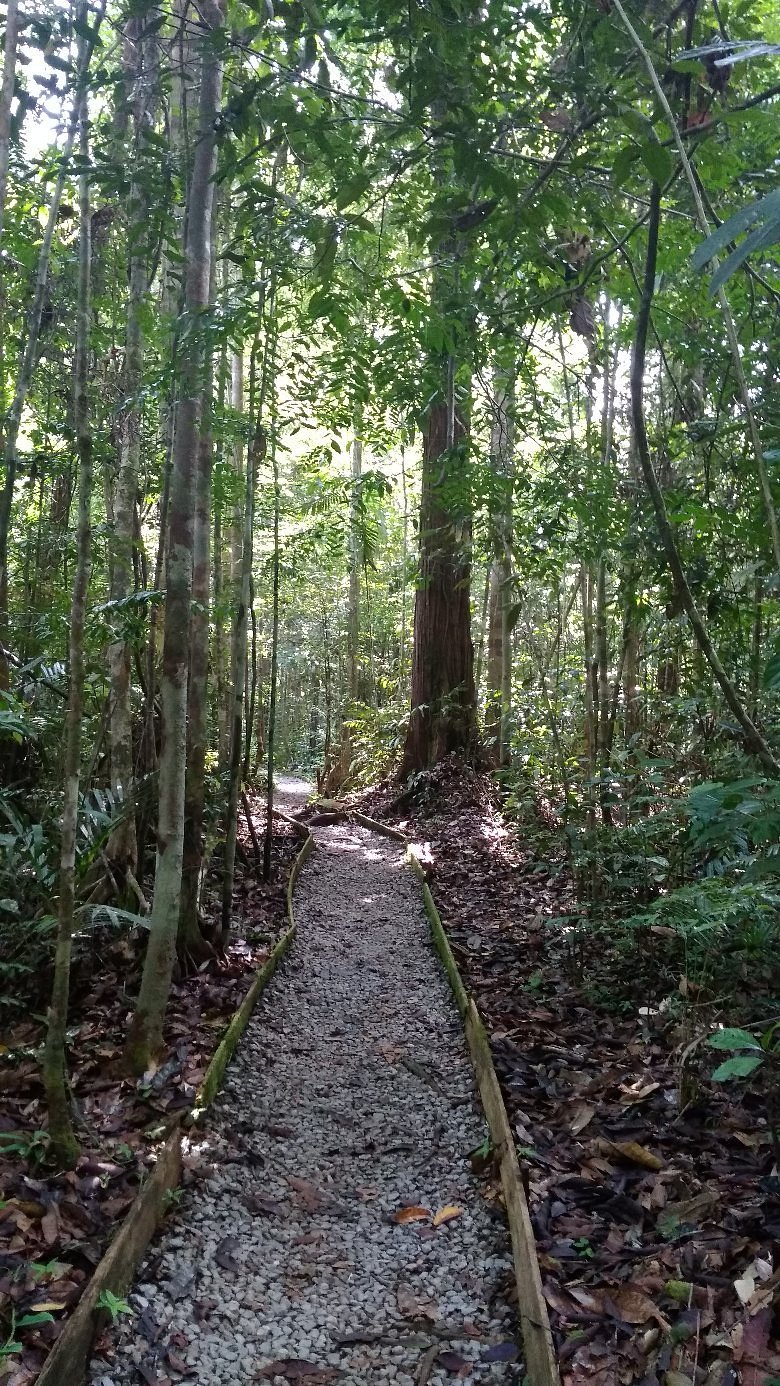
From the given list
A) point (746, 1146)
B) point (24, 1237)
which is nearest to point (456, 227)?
point (746, 1146)

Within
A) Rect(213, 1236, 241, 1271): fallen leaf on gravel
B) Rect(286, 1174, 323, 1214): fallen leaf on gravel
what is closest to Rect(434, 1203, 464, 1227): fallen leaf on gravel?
Rect(286, 1174, 323, 1214): fallen leaf on gravel

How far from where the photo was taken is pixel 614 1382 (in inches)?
89.5

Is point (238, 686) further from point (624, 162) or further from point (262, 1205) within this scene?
point (624, 162)

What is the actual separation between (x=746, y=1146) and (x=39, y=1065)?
306cm

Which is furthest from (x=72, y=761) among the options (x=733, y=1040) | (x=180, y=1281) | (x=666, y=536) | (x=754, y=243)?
(x=754, y=243)

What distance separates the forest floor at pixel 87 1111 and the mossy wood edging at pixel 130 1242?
0.07m

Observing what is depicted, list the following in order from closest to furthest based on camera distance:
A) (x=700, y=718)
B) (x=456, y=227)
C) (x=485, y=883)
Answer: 1. (x=456, y=227)
2. (x=700, y=718)
3. (x=485, y=883)

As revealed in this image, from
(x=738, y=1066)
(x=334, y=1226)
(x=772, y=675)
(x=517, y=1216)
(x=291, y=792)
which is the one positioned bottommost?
(x=334, y=1226)

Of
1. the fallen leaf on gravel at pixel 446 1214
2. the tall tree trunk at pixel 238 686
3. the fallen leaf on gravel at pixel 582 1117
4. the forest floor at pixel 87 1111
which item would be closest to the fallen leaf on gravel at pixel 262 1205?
the forest floor at pixel 87 1111

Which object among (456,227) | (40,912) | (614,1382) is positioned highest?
(456,227)

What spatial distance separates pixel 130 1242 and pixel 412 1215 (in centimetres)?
115

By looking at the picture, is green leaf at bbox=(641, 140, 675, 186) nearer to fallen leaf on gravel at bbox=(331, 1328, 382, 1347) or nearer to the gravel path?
the gravel path

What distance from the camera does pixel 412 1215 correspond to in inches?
134

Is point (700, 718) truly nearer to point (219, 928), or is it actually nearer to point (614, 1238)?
point (614, 1238)
